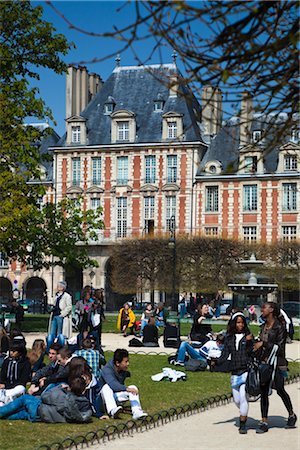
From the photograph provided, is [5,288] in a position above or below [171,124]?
below

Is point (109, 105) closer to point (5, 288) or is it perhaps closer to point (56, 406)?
point (5, 288)

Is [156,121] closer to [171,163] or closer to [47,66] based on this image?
[171,163]

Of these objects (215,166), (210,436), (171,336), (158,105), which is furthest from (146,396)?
(158,105)

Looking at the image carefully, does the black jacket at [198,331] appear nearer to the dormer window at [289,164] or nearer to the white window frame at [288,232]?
the white window frame at [288,232]

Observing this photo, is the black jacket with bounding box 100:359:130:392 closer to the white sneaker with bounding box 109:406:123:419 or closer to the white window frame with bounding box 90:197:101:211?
the white sneaker with bounding box 109:406:123:419

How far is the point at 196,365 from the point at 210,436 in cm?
662

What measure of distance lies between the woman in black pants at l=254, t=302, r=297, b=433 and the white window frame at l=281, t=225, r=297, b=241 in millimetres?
46577

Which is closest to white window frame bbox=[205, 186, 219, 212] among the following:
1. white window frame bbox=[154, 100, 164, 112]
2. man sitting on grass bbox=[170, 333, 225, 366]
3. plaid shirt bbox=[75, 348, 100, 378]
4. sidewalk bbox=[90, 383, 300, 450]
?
white window frame bbox=[154, 100, 164, 112]

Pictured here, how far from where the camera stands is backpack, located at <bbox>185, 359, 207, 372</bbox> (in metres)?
17.3

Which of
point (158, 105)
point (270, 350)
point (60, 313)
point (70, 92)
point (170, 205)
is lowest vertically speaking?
point (270, 350)

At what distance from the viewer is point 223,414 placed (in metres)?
12.5

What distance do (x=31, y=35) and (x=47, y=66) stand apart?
3.66 ft

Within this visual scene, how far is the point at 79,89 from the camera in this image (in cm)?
6556

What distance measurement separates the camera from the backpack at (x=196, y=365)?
56.7 feet
